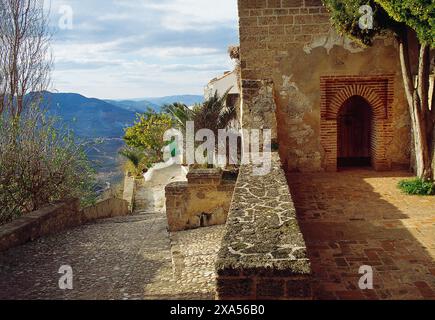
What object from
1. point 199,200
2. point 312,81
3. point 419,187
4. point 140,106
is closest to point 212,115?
point 312,81

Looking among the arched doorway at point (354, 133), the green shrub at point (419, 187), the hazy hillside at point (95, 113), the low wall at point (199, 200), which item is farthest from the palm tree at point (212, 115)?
the hazy hillside at point (95, 113)

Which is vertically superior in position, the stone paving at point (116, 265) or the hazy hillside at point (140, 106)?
the hazy hillside at point (140, 106)

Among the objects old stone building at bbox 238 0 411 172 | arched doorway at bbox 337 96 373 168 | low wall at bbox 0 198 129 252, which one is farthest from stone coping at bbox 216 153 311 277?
arched doorway at bbox 337 96 373 168

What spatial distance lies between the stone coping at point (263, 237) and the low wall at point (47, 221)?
4229mm

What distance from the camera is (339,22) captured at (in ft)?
24.9

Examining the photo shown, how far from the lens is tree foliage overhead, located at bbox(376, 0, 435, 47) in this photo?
5.58 metres

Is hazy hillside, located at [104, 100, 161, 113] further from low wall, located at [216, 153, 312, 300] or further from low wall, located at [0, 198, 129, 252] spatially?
low wall, located at [216, 153, 312, 300]

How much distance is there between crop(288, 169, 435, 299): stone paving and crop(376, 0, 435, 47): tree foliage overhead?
102 inches

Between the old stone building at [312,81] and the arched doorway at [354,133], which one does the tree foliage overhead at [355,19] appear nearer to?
the old stone building at [312,81]

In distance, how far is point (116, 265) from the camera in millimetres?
6426

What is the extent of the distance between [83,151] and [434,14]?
794 cm

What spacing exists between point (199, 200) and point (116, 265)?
2727 millimetres

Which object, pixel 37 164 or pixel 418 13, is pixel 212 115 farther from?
pixel 418 13

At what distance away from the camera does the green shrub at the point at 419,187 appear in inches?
283
